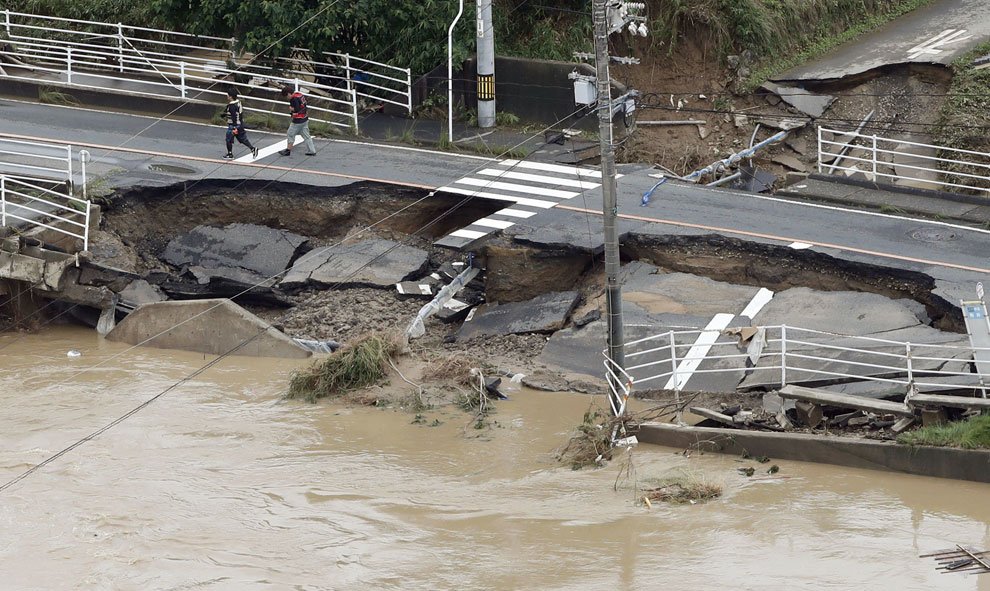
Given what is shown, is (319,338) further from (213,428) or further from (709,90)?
(709,90)

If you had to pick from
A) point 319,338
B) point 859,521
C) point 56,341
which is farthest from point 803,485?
point 56,341

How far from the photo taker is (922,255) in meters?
19.4

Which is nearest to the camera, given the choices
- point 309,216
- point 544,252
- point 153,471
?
point 153,471

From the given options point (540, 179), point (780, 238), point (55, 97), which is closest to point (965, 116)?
point (780, 238)

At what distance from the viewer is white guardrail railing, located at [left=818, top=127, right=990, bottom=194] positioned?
2334cm

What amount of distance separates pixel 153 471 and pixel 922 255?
1231 cm

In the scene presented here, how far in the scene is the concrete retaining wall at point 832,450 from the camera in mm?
13727

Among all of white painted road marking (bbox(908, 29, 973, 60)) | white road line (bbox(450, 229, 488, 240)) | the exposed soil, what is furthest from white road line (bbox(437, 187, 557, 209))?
white painted road marking (bbox(908, 29, 973, 60))

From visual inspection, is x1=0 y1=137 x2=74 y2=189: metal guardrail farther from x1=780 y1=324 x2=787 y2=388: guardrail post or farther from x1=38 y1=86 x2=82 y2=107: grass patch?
x1=780 y1=324 x2=787 y2=388: guardrail post

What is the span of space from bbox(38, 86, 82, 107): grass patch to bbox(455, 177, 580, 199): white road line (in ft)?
36.2

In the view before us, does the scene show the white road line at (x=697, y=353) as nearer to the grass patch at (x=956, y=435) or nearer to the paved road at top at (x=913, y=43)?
the grass patch at (x=956, y=435)

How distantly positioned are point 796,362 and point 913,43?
14.0 meters

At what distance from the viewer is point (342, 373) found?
18.2 m

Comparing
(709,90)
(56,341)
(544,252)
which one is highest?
(709,90)
